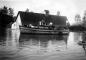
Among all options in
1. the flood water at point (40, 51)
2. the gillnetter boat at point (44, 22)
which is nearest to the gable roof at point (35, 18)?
the gillnetter boat at point (44, 22)

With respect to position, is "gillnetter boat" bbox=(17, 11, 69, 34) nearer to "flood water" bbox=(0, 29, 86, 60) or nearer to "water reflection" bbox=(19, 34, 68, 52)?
"water reflection" bbox=(19, 34, 68, 52)

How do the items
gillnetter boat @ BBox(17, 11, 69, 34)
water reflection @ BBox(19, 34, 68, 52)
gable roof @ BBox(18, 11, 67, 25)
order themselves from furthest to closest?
gable roof @ BBox(18, 11, 67, 25) < gillnetter boat @ BBox(17, 11, 69, 34) < water reflection @ BBox(19, 34, 68, 52)

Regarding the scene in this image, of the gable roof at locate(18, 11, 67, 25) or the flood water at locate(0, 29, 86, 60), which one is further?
the gable roof at locate(18, 11, 67, 25)

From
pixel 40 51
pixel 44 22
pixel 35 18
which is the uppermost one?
pixel 35 18

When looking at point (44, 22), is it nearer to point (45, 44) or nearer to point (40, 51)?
point (45, 44)

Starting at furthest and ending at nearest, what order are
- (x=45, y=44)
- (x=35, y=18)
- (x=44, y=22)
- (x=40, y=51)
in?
(x=35, y=18)
(x=44, y=22)
(x=45, y=44)
(x=40, y=51)

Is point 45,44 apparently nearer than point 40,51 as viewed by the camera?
No

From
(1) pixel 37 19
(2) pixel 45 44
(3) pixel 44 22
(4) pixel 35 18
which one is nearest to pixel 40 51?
(2) pixel 45 44

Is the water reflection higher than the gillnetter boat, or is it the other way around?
the gillnetter boat

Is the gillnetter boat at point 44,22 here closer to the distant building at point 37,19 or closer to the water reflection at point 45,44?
the distant building at point 37,19

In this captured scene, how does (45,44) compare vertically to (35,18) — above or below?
below

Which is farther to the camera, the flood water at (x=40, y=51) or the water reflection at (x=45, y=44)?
the water reflection at (x=45, y=44)

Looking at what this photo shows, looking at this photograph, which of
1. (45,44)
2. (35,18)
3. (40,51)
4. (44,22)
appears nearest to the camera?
(40,51)

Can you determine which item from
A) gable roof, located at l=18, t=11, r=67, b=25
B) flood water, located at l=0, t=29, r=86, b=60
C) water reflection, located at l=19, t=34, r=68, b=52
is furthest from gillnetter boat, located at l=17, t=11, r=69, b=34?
flood water, located at l=0, t=29, r=86, b=60
